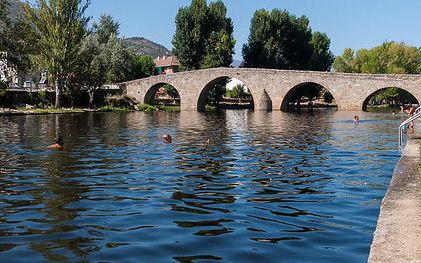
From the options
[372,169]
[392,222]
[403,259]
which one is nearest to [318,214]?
[392,222]

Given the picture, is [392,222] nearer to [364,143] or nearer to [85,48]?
[364,143]

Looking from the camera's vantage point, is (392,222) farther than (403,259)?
Yes

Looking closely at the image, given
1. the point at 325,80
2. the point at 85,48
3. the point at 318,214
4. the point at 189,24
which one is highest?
the point at 189,24

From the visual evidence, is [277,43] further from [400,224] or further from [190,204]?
[400,224]

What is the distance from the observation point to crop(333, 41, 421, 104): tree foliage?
89750 mm

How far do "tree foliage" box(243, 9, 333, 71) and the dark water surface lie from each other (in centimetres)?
5334

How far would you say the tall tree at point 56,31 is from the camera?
49.4 m

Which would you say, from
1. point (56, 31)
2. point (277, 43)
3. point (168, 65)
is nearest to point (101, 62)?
point (56, 31)

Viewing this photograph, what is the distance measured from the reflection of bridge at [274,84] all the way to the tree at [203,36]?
4.56 meters

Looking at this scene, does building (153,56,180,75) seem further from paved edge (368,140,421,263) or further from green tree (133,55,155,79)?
paved edge (368,140,421,263)

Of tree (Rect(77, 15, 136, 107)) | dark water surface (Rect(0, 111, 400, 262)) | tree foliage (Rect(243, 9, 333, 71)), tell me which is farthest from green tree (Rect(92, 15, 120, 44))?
dark water surface (Rect(0, 111, 400, 262))

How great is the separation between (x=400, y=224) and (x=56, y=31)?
47.5m

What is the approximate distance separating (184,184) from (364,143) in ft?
39.9

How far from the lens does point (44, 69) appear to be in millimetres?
52875
